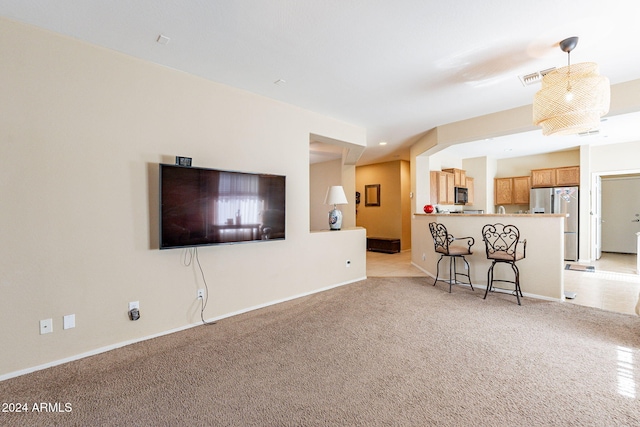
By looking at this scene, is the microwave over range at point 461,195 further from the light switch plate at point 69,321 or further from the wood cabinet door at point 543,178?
the light switch plate at point 69,321

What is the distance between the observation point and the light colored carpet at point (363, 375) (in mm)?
1661

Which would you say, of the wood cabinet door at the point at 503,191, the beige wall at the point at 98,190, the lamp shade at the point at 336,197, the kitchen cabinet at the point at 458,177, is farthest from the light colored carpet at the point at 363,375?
the wood cabinet door at the point at 503,191

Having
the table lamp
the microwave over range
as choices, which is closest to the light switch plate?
the table lamp

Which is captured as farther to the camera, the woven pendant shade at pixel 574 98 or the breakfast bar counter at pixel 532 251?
the breakfast bar counter at pixel 532 251

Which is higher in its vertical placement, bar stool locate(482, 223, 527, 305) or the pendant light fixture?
the pendant light fixture

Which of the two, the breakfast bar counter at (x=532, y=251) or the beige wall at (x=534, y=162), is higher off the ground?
the beige wall at (x=534, y=162)

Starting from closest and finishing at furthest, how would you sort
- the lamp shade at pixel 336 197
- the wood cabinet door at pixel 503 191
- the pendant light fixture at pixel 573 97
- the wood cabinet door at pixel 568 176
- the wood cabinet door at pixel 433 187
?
the pendant light fixture at pixel 573 97
the lamp shade at pixel 336 197
the wood cabinet door at pixel 433 187
the wood cabinet door at pixel 568 176
the wood cabinet door at pixel 503 191

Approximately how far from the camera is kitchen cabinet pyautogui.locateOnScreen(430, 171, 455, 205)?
6363mm

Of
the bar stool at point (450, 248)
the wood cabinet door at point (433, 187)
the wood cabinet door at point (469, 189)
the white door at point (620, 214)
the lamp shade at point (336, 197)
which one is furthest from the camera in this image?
the wood cabinet door at point (469, 189)

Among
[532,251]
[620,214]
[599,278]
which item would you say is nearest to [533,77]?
[532,251]

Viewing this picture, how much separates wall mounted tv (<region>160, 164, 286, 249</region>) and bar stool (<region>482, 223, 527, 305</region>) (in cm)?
287

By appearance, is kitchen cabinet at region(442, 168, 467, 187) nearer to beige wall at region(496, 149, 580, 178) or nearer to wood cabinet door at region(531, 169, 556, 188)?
beige wall at region(496, 149, 580, 178)

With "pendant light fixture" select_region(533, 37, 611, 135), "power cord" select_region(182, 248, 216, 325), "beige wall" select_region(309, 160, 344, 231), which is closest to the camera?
"pendant light fixture" select_region(533, 37, 611, 135)

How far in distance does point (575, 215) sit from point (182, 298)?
26.6ft
